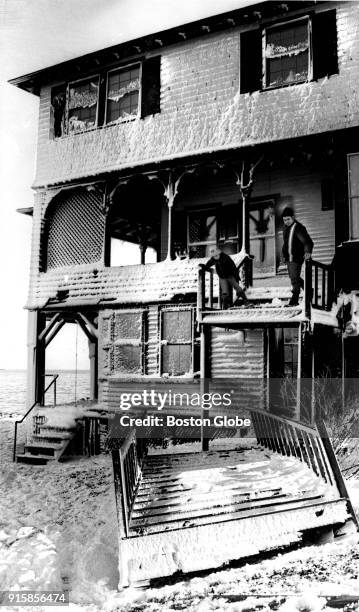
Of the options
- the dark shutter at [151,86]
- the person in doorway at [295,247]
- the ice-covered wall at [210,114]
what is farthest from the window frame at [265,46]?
the person in doorway at [295,247]

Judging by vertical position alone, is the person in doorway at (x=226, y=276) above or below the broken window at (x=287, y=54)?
below

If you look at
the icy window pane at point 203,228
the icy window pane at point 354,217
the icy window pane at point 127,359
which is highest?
the icy window pane at point 203,228

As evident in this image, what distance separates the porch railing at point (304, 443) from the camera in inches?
254

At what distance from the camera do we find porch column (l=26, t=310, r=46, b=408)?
14.2 m

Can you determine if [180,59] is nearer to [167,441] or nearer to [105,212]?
[105,212]

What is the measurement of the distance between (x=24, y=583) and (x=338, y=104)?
389 inches

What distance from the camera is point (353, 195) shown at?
33.6 ft

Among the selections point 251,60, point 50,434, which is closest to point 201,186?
point 251,60

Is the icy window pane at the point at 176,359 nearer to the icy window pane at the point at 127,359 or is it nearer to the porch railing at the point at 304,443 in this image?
the icy window pane at the point at 127,359

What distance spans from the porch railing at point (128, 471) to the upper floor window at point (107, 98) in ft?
29.0

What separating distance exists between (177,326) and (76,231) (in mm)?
3729

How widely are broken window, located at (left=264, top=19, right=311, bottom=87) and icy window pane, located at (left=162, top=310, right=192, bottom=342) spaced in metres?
5.58

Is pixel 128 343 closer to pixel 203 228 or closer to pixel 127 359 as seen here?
pixel 127 359

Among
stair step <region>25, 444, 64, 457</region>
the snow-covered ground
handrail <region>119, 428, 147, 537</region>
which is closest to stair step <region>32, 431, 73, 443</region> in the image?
stair step <region>25, 444, 64, 457</region>
